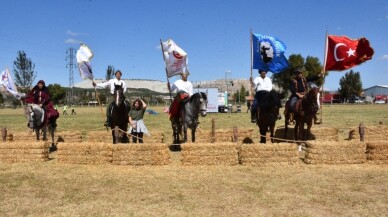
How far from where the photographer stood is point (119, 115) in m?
14.2

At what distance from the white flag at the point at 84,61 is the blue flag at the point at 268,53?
7.15 m

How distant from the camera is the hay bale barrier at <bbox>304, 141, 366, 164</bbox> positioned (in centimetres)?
1154

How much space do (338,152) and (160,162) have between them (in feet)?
18.3

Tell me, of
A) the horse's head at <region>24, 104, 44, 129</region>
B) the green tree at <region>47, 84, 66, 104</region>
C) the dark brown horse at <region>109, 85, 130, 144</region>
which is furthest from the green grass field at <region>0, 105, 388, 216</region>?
the green tree at <region>47, 84, 66, 104</region>

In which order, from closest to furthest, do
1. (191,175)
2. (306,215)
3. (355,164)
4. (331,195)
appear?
(306,215), (331,195), (191,175), (355,164)

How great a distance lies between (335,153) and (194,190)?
17.2ft

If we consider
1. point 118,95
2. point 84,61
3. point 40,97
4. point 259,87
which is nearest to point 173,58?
point 118,95

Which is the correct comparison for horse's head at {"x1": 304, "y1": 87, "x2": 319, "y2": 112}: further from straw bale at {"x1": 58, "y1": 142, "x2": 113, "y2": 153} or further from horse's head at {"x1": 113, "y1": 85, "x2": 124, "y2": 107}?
straw bale at {"x1": 58, "y1": 142, "x2": 113, "y2": 153}

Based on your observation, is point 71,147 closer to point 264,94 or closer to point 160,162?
point 160,162

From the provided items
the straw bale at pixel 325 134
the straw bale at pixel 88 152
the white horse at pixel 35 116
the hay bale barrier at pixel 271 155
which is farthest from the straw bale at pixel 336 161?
the white horse at pixel 35 116

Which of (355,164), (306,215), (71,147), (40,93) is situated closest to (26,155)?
(71,147)

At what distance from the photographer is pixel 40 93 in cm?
1588

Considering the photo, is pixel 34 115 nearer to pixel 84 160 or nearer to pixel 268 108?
pixel 84 160

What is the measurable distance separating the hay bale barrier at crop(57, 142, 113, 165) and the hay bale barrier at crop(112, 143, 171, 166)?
0.34 metres
